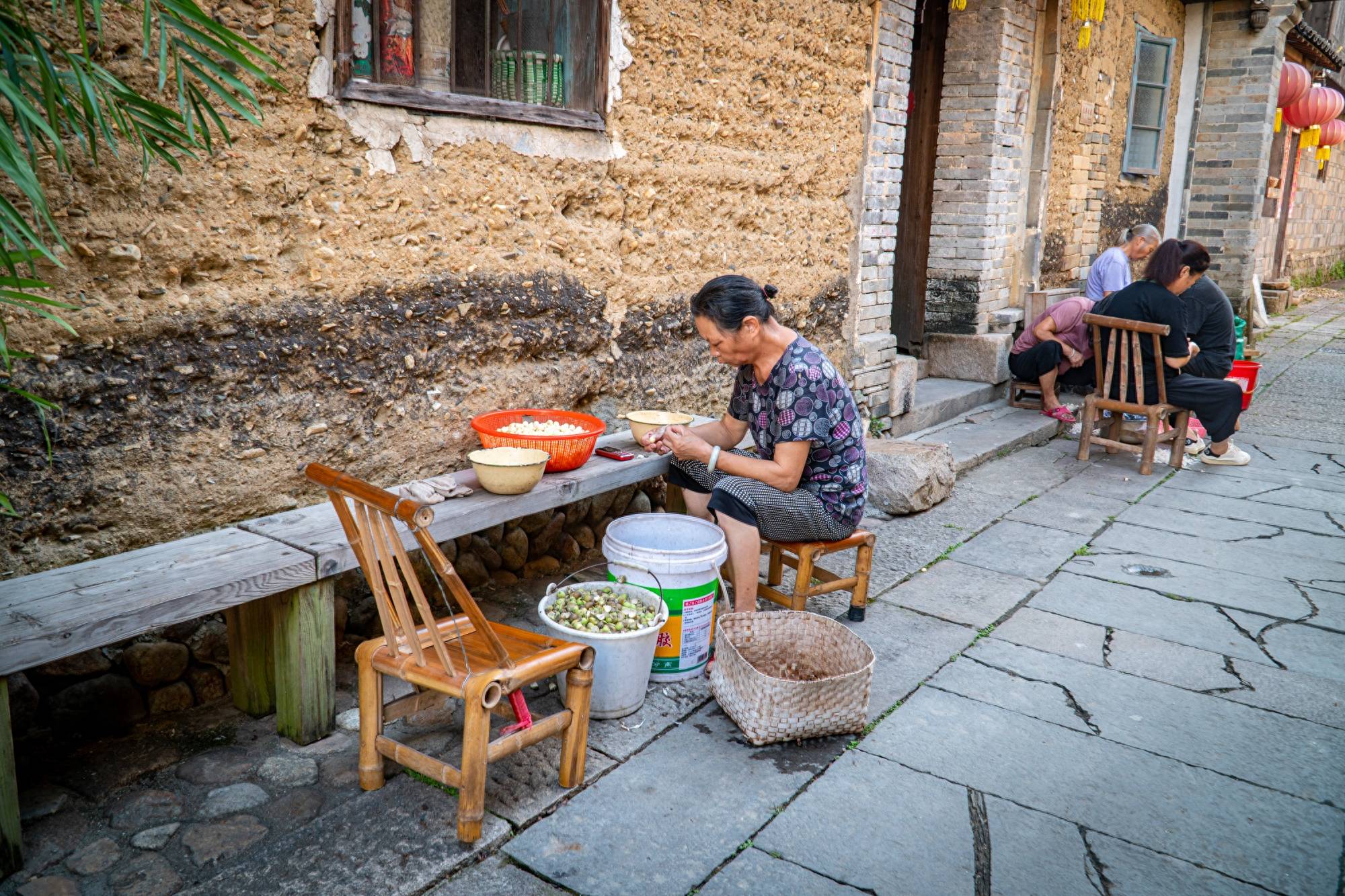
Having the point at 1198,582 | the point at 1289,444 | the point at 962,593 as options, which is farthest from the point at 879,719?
the point at 1289,444

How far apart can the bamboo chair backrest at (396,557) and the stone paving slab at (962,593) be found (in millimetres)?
2168

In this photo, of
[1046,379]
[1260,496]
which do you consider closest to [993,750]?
[1260,496]

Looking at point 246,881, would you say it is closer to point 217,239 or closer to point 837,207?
point 217,239

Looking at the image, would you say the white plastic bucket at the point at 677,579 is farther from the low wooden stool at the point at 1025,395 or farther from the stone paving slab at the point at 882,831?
the low wooden stool at the point at 1025,395

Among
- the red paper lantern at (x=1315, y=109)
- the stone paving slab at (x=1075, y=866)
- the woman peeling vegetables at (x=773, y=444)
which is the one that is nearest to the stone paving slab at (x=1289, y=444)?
the woman peeling vegetables at (x=773, y=444)

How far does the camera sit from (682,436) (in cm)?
365

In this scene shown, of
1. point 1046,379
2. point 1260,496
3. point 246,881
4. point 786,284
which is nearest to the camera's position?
point 246,881

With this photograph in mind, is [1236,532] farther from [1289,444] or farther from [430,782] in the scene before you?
[430,782]

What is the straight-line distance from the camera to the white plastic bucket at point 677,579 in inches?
125

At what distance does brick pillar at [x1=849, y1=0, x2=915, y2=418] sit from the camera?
221 inches

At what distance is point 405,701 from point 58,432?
1178mm

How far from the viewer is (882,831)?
2.56 meters

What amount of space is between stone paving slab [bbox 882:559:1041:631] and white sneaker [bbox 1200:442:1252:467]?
9.50ft

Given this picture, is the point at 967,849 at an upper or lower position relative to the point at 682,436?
lower
